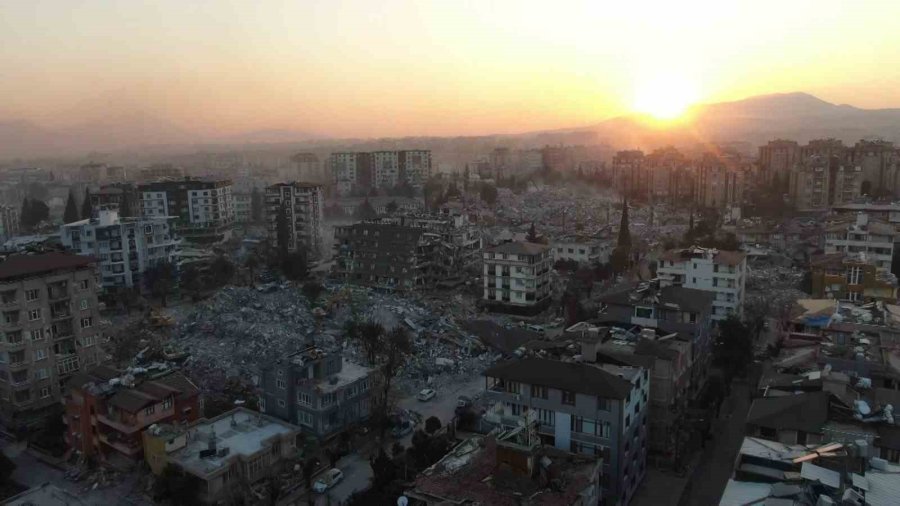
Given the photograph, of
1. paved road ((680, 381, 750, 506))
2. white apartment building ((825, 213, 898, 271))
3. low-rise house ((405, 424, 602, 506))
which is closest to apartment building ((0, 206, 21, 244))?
low-rise house ((405, 424, 602, 506))

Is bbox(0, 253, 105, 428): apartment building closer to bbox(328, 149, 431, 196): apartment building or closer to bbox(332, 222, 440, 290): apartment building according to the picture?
bbox(332, 222, 440, 290): apartment building

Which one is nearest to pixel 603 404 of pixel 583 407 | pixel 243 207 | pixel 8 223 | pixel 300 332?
pixel 583 407

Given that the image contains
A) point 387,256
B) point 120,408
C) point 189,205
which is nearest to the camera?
point 120,408

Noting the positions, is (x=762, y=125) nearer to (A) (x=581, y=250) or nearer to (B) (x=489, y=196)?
(B) (x=489, y=196)

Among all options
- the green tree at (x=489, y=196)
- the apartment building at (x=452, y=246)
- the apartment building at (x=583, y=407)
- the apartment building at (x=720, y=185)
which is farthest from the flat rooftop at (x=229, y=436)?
the apartment building at (x=720, y=185)

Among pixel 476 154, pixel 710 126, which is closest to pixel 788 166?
pixel 476 154

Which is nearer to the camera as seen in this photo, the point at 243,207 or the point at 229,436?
the point at 229,436
